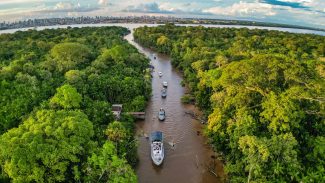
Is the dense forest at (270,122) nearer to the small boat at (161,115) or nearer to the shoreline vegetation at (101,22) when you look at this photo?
the small boat at (161,115)

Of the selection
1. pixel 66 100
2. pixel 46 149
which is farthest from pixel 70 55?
pixel 46 149

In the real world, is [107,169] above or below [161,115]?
above

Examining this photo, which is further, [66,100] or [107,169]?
[66,100]

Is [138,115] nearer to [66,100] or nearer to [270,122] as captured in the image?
[66,100]

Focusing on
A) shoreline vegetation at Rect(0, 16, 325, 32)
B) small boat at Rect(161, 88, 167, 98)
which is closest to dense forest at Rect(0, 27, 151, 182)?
small boat at Rect(161, 88, 167, 98)

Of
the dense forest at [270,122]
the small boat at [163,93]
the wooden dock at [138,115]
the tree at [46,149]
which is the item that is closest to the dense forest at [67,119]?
the tree at [46,149]

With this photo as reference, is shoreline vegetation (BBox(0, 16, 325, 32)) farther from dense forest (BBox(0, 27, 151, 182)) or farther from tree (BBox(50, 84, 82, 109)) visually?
tree (BBox(50, 84, 82, 109))

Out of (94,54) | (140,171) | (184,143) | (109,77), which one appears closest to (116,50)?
(94,54)
